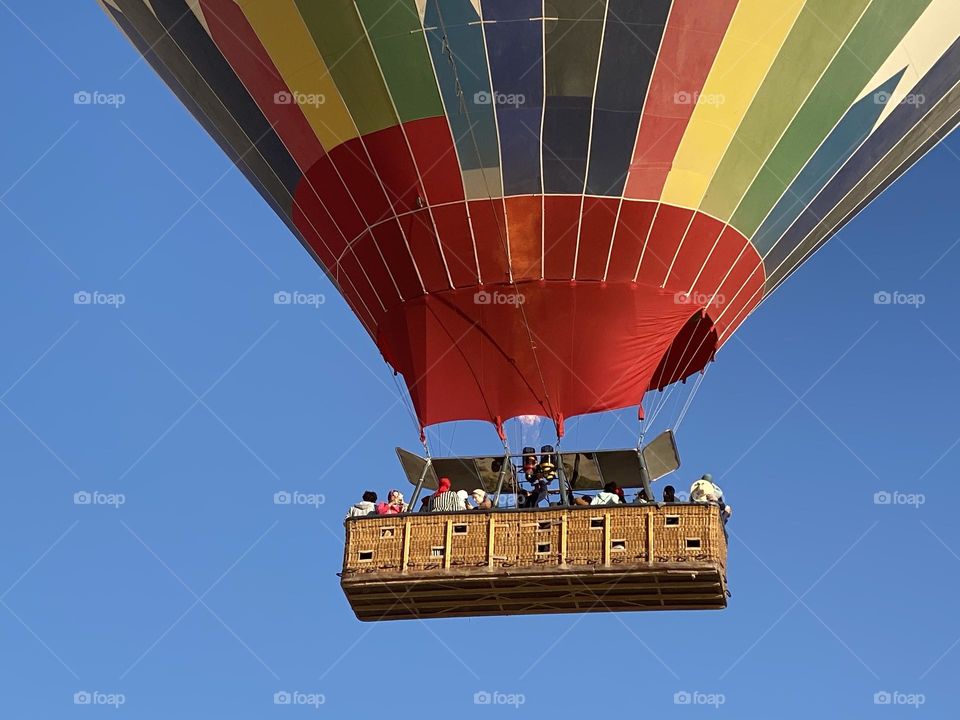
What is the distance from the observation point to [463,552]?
1367 centimetres

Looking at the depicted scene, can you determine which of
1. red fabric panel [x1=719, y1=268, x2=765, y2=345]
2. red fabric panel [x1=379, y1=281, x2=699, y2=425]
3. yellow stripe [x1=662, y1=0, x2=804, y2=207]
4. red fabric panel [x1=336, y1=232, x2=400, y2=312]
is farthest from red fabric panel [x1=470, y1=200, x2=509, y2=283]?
red fabric panel [x1=719, y1=268, x2=765, y2=345]

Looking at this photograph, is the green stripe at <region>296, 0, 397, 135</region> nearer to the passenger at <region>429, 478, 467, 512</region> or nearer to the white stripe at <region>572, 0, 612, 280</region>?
the white stripe at <region>572, 0, 612, 280</region>

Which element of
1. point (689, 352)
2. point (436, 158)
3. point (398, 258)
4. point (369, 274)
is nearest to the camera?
point (436, 158)

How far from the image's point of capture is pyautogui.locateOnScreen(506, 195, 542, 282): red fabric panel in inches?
595

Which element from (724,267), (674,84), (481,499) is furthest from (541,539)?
(674,84)

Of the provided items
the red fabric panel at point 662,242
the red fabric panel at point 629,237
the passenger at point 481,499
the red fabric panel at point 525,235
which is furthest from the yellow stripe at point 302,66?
the passenger at point 481,499

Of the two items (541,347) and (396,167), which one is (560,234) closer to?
(541,347)

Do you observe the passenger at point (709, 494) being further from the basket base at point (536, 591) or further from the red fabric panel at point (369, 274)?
the red fabric panel at point (369, 274)

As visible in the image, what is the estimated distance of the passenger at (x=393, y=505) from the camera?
1423 cm

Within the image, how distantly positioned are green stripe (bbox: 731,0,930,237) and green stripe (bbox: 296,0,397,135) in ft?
9.23

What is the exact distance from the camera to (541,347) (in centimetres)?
1521

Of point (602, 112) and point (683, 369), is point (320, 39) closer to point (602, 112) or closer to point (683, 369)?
point (602, 112)

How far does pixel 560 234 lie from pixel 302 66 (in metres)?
2.29

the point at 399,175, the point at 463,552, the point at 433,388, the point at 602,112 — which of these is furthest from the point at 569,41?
the point at 463,552
